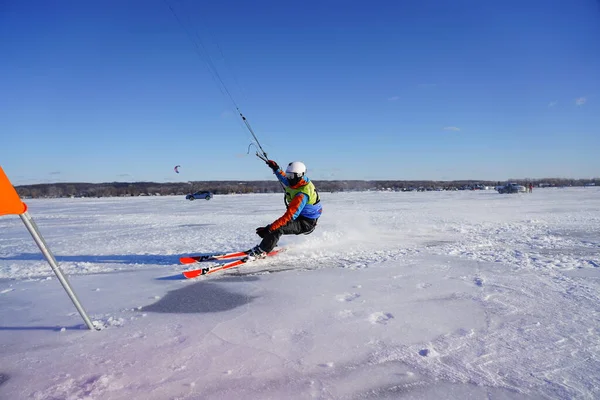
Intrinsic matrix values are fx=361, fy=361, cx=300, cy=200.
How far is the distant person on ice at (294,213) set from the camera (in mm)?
6367

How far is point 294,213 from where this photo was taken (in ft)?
21.0

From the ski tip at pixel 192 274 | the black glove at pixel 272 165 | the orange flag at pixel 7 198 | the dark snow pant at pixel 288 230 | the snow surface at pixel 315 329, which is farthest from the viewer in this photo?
the black glove at pixel 272 165

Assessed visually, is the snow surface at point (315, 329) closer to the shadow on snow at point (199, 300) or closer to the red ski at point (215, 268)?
the shadow on snow at point (199, 300)

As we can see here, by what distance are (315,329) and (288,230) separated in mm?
3373

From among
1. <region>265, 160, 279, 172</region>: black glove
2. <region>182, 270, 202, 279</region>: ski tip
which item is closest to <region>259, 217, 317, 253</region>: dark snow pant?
<region>182, 270, 202, 279</region>: ski tip

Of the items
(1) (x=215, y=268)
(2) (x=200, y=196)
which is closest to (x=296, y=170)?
(1) (x=215, y=268)

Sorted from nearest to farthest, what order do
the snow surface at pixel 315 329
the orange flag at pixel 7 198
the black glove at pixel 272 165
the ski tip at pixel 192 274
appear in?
1. the snow surface at pixel 315 329
2. the orange flag at pixel 7 198
3. the ski tip at pixel 192 274
4. the black glove at pixel 272 165

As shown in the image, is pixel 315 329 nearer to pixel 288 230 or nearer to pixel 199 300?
pixel 199 300

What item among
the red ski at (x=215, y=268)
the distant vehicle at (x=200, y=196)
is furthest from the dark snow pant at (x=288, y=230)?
the distant vehicle at (x=200, y=196)

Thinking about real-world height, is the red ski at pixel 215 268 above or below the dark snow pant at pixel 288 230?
below

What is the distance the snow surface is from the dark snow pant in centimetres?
42

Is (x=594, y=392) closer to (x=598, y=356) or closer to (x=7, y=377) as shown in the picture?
(x=598, y=356)

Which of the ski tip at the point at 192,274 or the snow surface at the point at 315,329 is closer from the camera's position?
the snow surface at the point at 315,329

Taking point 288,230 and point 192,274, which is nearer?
point 192,274
